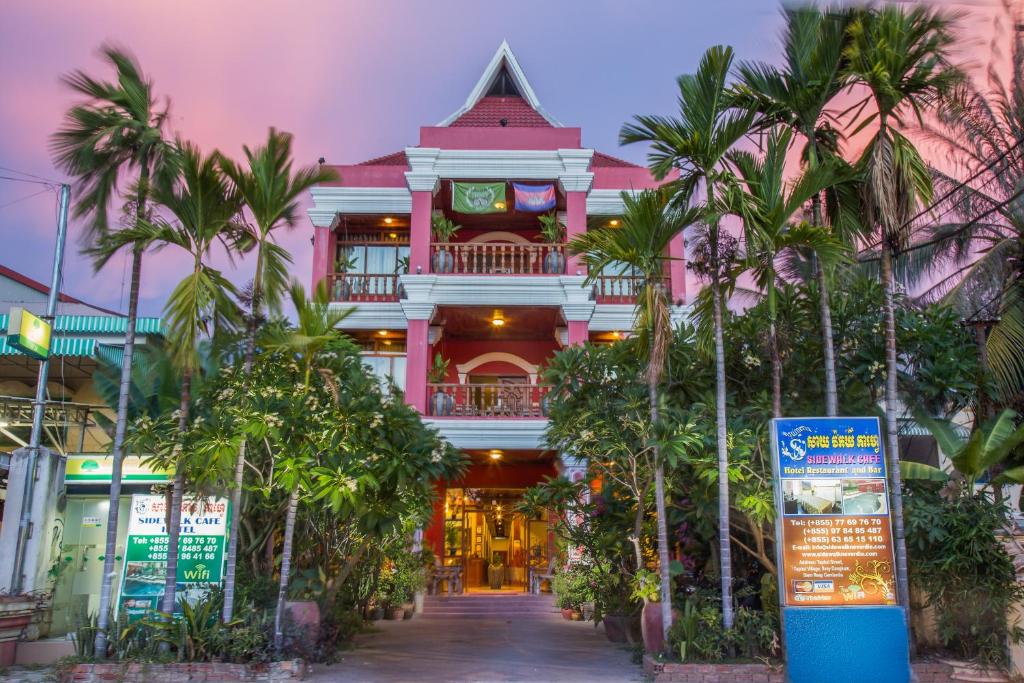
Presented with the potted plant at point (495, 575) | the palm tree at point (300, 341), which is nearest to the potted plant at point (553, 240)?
the potted plant at point (495, 575)

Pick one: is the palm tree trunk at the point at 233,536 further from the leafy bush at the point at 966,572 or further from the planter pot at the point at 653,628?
the leafy bush at the point at 966,572

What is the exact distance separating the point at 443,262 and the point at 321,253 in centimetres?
347

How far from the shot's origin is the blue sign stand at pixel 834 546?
8.35m

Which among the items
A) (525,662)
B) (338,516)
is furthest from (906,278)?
(338,516)

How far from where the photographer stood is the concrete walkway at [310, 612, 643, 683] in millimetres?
10062

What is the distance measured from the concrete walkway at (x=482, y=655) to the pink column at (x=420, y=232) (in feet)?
26.1

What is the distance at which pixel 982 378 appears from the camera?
11227 millimetres

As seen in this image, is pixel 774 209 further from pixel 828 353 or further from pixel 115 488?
pixel 115 488

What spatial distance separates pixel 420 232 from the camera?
1897 cm

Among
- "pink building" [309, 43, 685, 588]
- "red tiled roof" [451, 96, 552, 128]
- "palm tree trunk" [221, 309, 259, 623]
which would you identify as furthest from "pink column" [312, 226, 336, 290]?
"palm tree trunk" [221, 309, 259, 623]

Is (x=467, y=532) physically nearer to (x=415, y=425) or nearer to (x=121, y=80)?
(x=415, y=425)

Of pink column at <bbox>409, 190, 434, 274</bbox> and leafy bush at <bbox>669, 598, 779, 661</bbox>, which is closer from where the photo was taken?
leafy bush at <bbox>669, 598, 779, 661</bbox>

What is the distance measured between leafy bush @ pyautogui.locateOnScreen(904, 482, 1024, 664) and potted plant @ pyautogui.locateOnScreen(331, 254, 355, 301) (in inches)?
532

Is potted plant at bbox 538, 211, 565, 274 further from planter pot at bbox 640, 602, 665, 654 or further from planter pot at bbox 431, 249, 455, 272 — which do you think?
planter pot at bbox 640, 602, 665, 654
